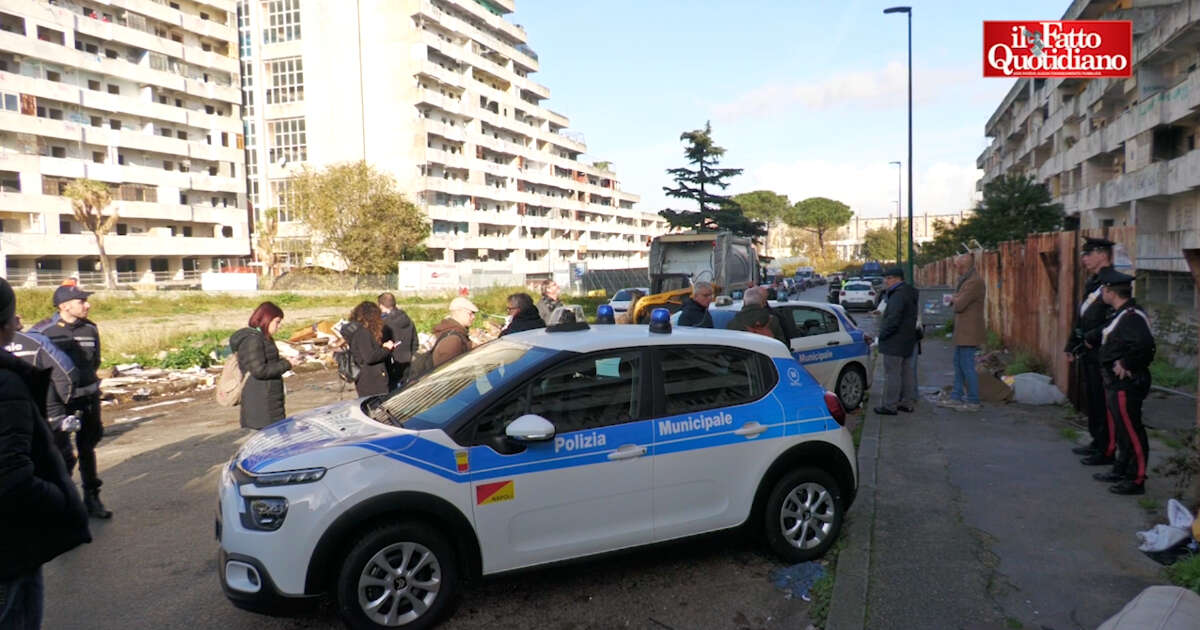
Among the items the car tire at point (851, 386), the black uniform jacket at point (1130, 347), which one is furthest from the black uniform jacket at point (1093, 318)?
the car tire at point (851, 386)

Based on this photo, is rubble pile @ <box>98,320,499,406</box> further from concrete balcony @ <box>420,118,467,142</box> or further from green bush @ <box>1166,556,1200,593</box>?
concrete balcony @ <box>420,118,467,142</box>

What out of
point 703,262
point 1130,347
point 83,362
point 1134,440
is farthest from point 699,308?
point 703,262

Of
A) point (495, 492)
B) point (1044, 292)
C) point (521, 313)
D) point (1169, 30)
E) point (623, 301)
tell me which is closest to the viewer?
point (495, 492)

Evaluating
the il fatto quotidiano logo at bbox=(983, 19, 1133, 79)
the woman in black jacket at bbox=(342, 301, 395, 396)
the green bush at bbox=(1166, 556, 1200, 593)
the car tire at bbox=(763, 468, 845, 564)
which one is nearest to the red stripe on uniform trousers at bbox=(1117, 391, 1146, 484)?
the green bush at bbox=(1166, 556, 1200, 593)

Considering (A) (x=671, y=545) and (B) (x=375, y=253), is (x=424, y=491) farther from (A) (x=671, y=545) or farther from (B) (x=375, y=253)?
(B) (x=375, y=253)

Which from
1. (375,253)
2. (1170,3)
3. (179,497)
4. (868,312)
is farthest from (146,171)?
(1170,3)

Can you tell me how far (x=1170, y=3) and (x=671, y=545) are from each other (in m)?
42.7

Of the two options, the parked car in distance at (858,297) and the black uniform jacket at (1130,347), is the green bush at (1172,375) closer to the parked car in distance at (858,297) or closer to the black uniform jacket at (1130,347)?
the black uniform jacket at (1130,347)

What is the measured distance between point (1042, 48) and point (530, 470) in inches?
792

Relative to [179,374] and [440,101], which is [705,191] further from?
[179,374]

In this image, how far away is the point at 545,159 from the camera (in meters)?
89.2

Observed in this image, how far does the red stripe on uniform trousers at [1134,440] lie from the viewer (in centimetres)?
590

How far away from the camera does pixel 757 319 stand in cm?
823

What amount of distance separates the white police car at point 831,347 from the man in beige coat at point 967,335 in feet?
3.71
